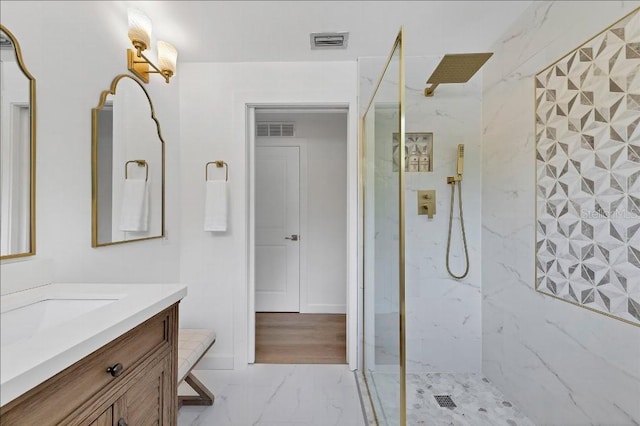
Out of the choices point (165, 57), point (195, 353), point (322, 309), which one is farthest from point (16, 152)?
point (322, 309)

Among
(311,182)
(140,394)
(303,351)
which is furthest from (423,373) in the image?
(311,182)

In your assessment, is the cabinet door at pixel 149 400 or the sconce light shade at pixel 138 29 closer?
the cabinet door at pixel 149 400

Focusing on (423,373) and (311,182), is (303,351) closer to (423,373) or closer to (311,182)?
(423,373)

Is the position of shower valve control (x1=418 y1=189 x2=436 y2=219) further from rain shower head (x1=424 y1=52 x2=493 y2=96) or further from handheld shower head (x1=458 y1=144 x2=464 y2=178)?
rain shower head (x1=424 y1=52 x2=493 y2=96)

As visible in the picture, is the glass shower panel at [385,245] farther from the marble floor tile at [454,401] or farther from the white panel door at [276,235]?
the white panel door at [276,235]

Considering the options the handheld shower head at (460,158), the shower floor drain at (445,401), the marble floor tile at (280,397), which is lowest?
the shower floor drain at (445,401)

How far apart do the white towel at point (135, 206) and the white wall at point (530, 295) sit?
7.34ft

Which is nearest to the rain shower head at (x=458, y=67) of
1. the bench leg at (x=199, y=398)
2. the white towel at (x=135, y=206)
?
the white towel at (x=135, y=206)

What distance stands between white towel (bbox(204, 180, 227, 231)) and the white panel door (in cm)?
129

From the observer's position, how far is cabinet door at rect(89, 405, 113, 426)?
2.36 feet

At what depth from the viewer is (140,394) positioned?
0.89 meters

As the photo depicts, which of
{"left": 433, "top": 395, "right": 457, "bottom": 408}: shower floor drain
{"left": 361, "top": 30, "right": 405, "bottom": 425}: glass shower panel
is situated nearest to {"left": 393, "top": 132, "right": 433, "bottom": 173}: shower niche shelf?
{"left": 361, "top": 30, "right": 405, "bottom": 425}: glass shower panel

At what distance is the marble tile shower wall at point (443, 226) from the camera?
2123 millimetres

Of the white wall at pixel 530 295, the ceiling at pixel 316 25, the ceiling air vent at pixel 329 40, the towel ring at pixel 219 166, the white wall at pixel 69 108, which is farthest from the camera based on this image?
the towel ring at pixel 219 166
